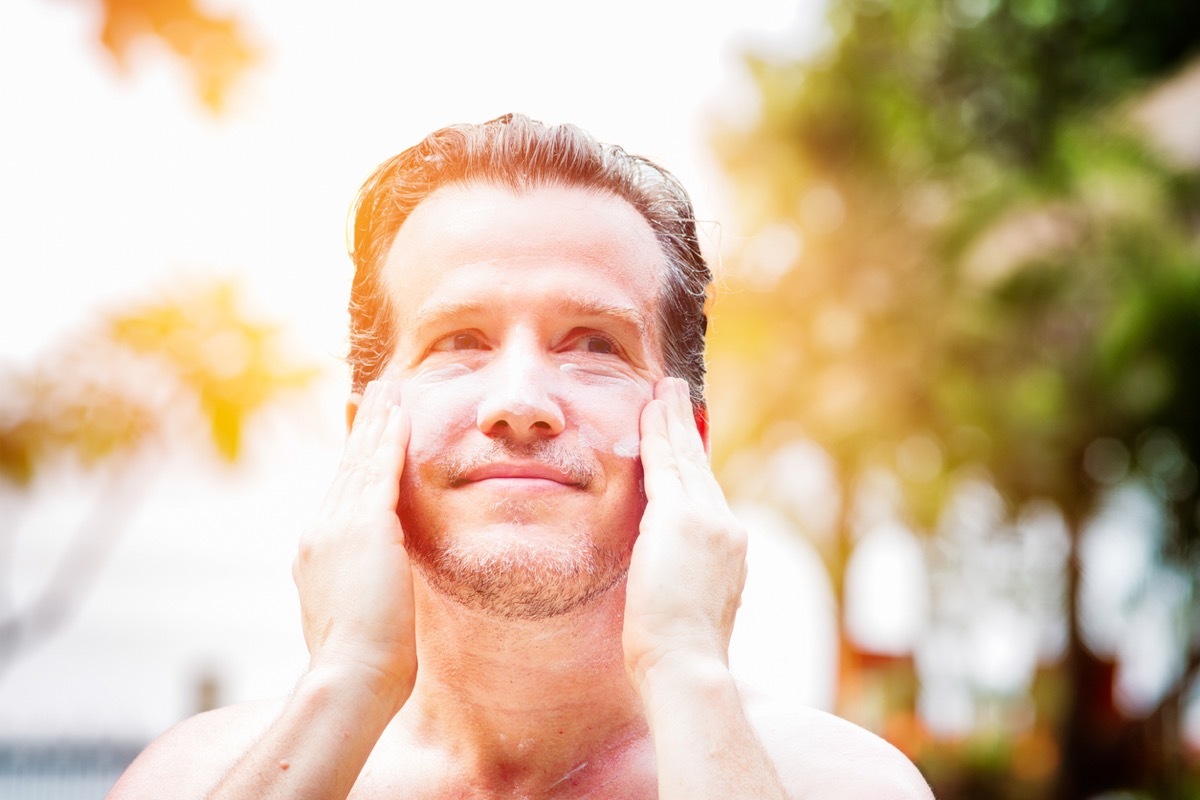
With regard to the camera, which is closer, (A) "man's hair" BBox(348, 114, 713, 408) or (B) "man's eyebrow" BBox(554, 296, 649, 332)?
(B) "man's eyebrow" BBox(554, 296, 649, 332)

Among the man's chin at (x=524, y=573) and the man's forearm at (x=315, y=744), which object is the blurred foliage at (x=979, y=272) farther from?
the man's forearm at (x=315, y=744)

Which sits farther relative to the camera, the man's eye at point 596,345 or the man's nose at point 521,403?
the man's eye at point 596,345

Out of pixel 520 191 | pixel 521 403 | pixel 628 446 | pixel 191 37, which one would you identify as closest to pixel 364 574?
pixel 521 403

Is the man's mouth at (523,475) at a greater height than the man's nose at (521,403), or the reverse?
the man's nose at (521,403)

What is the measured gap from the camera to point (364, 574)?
2.25 meters

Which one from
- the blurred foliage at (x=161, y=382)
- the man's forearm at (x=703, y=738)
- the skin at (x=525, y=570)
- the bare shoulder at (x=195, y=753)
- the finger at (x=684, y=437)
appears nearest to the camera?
the man's forearm at (x=703, y=738)

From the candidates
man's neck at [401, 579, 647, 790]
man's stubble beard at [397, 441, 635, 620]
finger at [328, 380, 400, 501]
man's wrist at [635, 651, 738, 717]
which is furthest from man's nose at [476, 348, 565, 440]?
man's wrist at [635, 651, 738, 717]

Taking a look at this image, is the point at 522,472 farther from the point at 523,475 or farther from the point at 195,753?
the point at 195,753

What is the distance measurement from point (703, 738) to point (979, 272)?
1524 cm

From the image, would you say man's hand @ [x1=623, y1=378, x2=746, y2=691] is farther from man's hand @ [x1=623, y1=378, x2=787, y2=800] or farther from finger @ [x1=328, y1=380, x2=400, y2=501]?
finger @ [x1=328, y1=380, x2=400, y2=501]

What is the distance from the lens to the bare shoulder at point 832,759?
2.23 meters

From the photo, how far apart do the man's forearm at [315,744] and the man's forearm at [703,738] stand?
51cm

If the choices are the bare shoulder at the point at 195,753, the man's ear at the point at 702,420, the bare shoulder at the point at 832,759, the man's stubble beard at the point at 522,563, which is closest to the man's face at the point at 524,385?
the man's stubble beard at the point at 522,563

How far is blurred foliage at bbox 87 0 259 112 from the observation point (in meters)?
3.03
